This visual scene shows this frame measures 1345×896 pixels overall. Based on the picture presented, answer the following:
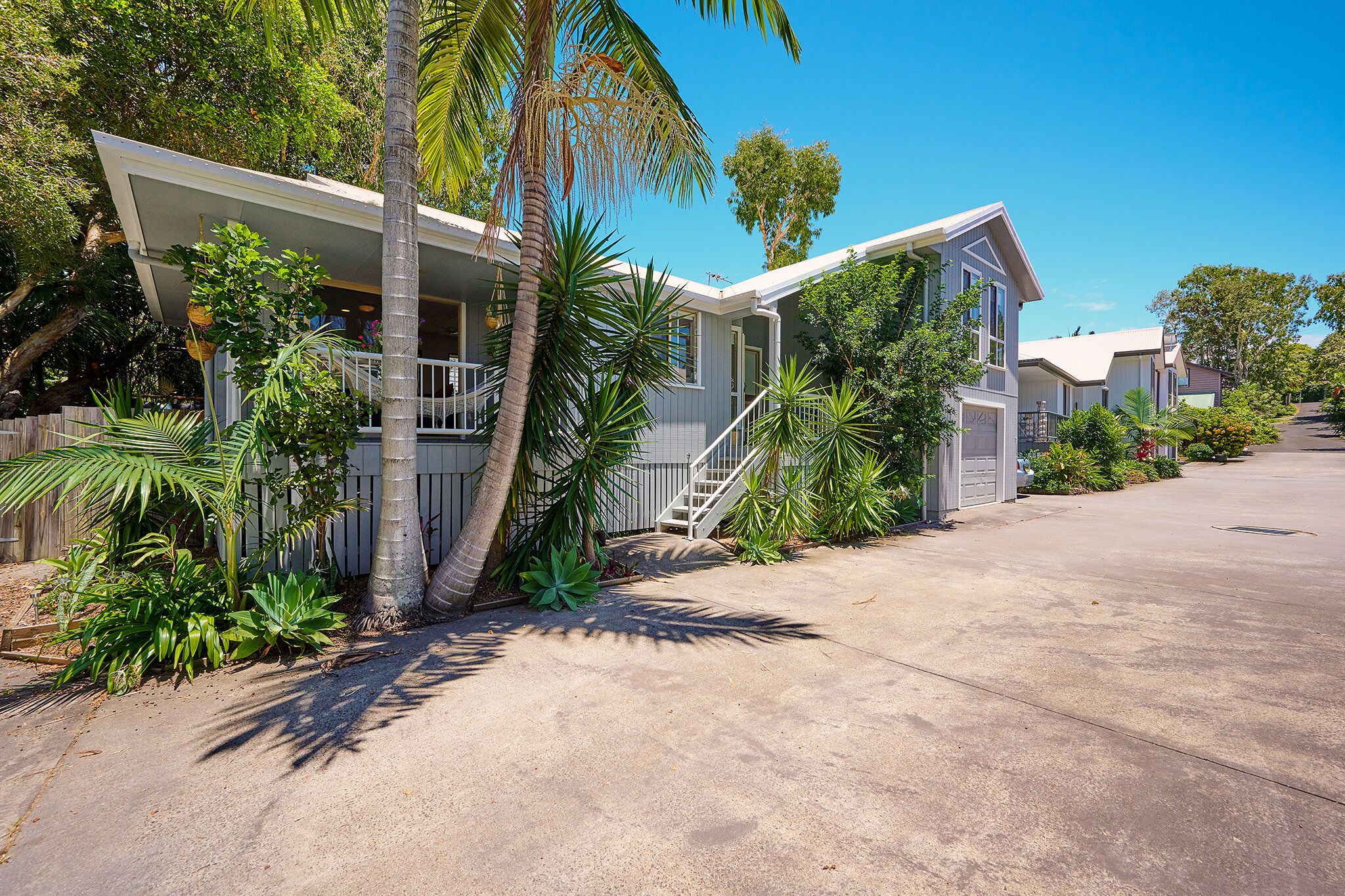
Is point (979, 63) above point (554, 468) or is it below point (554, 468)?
above

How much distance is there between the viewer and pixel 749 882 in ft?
6.85

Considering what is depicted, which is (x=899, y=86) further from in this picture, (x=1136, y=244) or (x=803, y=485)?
(x=1136, y=244)

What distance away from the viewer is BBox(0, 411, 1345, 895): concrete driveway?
2.17m

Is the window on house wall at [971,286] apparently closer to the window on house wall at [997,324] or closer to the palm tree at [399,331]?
the window on house wall at [997,324]

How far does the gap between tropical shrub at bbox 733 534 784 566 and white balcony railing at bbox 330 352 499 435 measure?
3.73 m

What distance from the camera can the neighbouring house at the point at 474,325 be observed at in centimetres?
551

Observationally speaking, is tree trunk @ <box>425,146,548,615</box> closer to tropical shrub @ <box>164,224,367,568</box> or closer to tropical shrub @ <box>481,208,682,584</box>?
tropical shrub @ <box>481,208,682,584</box>

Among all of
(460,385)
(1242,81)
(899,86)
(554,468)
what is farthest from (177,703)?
(1242,81)

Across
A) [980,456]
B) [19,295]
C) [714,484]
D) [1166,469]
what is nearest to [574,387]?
[714,484]

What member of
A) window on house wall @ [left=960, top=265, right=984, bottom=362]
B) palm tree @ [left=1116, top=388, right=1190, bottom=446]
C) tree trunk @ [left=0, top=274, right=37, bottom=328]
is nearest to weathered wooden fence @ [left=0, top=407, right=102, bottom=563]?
tree trunk @ [left=0, top=274, right=37, bottom=328]

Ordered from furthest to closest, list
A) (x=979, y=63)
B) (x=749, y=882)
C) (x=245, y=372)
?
(x=979, y=63)
(x=245, y=372)
(x=749, y=882)

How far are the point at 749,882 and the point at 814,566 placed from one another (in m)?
5.58

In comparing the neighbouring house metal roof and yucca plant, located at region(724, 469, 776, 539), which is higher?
the neighbouring house metal roof

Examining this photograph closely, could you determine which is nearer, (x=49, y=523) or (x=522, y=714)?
(x=522, y=714)
